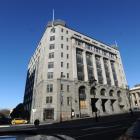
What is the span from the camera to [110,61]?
78312mm

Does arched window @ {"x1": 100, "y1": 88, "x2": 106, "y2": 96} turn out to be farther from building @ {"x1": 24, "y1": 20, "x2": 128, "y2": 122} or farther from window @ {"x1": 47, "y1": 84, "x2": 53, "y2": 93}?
window @ {"x1": 47, "y1": 84, "x2": 53, "y2": 93}

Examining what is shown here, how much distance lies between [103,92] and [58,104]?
2131cm

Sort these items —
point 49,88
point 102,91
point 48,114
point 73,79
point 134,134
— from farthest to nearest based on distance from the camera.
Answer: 1. point 102,91
2. point 73,79
3. point 49,88
4. point 48,114
5. point 134,134

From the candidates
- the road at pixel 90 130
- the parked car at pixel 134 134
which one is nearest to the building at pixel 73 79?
the road at pixel 90 130

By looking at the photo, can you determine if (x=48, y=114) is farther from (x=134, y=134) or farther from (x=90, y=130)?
(x=134, y=134)

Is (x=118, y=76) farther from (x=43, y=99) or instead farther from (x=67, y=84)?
(x=43, y=99)

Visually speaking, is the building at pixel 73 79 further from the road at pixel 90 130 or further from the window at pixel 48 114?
the road at pixel 90 130

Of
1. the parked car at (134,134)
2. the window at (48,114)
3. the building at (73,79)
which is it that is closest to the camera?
the parked car at (134,134)

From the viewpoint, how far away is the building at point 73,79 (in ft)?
173

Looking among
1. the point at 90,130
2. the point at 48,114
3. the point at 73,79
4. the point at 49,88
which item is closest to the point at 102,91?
the point at 73,79

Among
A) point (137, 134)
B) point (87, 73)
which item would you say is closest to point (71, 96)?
point (87, 73)

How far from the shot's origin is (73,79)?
58.1 meters

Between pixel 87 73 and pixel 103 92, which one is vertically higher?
pixel 87 73

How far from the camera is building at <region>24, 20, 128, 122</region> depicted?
52.8 meters
